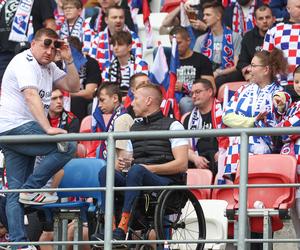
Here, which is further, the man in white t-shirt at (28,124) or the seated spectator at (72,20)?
the seated spectator at (72,20)

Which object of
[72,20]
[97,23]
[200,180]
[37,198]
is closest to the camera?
[37,198]

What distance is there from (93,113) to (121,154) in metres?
2.39

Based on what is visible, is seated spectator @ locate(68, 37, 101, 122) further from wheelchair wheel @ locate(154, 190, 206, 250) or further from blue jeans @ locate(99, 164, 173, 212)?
blue jeans @ locate(99, 164, 173, 212)

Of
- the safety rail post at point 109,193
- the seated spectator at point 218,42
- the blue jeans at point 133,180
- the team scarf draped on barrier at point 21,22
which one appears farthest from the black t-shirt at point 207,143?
the team scarf draped on barrier at point 21,22

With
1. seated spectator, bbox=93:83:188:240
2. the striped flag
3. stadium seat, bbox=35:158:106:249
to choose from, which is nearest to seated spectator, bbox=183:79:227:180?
the striped flag

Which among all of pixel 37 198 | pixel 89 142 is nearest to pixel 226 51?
pixel 89 142

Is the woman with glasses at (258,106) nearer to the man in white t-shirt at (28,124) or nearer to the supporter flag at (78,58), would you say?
the man in white t-shirt at (28,124)

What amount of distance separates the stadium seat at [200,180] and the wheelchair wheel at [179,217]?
777mm

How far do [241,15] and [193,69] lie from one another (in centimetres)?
175

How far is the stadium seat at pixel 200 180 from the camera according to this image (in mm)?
13998

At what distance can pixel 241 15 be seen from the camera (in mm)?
18344

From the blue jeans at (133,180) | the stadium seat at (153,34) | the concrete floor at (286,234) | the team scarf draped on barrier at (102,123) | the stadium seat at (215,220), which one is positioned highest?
the stadium seat at (153,34)

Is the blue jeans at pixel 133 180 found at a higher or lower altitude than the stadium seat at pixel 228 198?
higher

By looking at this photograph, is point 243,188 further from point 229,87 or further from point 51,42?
point 229,87
